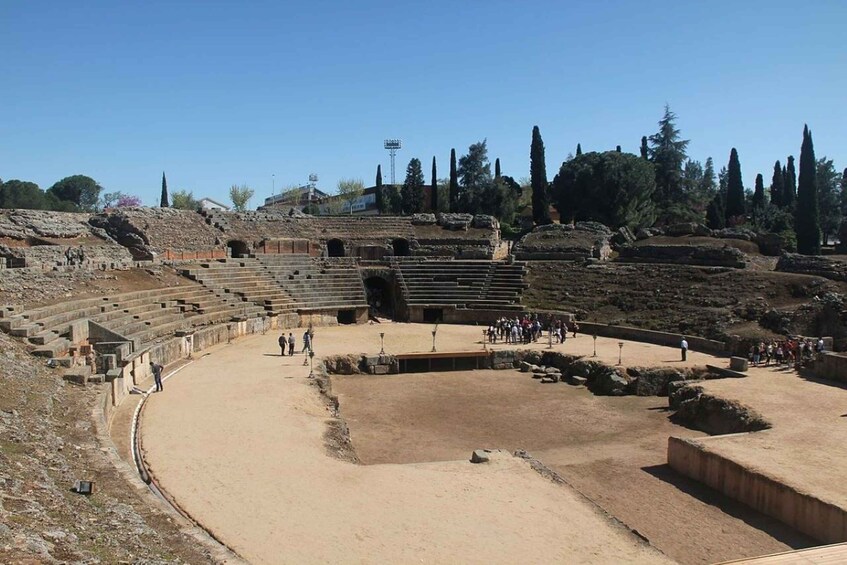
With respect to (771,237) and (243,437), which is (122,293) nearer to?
(243,437)

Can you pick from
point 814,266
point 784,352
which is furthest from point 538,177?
point 784,352

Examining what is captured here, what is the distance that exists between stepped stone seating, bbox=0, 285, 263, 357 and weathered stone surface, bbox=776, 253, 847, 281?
24.6 meters

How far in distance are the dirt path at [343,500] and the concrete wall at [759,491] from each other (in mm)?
3272

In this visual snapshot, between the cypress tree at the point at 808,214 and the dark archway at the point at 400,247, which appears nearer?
the cypress tree at the point at 808,214

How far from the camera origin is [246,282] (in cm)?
3203

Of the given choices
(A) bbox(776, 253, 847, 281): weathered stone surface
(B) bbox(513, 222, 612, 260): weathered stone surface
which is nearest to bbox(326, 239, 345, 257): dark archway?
(B) bbox(513, 222, 612, 260): weathered stone surface

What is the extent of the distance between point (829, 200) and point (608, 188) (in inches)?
908

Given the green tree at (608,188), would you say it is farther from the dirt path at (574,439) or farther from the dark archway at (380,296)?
the dirt path at (574,439)

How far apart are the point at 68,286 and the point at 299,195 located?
65.1m

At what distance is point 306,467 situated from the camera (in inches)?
456

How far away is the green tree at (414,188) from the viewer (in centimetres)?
6469

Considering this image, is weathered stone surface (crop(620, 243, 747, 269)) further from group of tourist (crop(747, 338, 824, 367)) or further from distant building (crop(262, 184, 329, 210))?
distant building (crop(262, 184, 329, 210))

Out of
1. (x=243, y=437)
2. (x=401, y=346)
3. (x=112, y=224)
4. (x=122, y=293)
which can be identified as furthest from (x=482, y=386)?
(x=112, y=224)

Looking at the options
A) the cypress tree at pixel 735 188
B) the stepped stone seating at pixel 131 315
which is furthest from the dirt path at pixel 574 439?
the cypress tree at pixel 735 188
